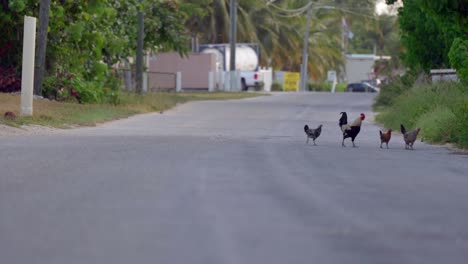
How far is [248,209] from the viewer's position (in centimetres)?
1034

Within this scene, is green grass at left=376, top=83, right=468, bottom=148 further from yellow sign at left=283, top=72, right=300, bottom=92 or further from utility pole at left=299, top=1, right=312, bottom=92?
yellow sign at left=283, top=72, right=300, bottom=92

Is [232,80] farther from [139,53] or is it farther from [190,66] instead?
[139,53]

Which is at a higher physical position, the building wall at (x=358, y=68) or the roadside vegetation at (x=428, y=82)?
the building wall at (x=358, y=68)

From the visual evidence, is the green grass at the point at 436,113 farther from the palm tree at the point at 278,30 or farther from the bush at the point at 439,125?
the palm tree at the point at 278,30

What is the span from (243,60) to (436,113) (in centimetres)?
4408

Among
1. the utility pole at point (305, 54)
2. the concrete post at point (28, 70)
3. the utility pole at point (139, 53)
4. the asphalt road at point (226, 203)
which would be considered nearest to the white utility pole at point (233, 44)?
the utility pole at point (305, 54)

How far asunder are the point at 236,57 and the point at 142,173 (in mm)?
54657

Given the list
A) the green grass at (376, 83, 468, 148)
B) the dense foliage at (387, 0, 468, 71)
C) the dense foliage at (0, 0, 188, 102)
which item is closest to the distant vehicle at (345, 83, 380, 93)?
the dense foliage at (387, 0, 468, 71)

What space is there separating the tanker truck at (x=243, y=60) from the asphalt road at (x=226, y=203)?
47.8 meters

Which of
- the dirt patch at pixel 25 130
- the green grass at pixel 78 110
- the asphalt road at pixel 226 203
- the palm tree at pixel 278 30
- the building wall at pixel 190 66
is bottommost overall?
the asphalt road at pixel 226 203

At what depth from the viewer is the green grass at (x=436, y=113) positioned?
72.3ft

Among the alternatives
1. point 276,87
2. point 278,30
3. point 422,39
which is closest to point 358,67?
point 276,87

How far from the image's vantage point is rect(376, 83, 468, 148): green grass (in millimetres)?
22047

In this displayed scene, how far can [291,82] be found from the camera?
8312 cm
